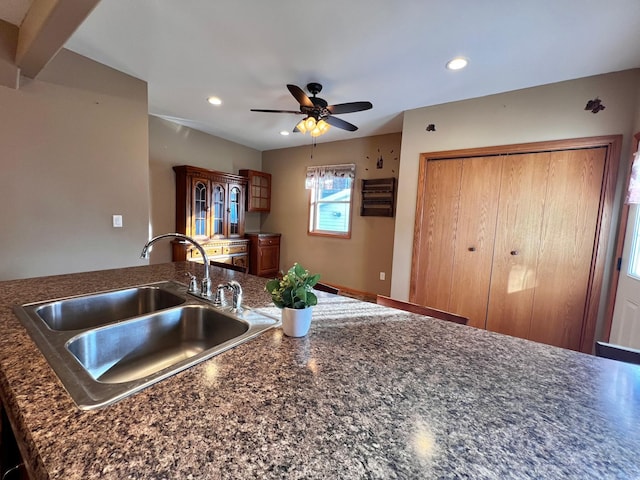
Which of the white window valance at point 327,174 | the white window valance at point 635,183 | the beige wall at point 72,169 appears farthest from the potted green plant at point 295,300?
the white window valance at point 327,174

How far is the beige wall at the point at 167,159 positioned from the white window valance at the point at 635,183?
4.87 m

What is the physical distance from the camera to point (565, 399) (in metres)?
0.67

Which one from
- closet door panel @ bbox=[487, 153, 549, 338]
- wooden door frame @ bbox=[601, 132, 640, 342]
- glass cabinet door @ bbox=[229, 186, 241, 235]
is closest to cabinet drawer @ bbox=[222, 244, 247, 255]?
glass cabinet door @ bbox=[229, 186, 241, 235]

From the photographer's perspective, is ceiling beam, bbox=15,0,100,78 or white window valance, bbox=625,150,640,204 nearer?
ceiling beam, bbox=15,0,100,78

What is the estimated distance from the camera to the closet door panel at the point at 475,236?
8.90 ft

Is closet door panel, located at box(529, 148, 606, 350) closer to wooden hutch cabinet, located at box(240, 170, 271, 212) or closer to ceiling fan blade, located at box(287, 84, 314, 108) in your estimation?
ceiling fan blade, located at box(287, 84, 314, 108)

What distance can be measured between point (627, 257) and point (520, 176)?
1.00m

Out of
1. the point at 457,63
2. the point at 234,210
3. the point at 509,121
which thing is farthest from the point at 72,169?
the point at 509,121

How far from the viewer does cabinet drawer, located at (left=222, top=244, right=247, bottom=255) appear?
4359 mm

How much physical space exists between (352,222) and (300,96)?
94.1 inches

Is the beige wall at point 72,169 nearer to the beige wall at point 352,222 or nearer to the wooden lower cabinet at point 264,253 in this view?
the wooden lower cabinet at point 264,253

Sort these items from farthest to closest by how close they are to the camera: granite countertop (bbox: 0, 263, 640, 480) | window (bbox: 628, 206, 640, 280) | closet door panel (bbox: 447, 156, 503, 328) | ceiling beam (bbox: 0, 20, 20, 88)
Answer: closet door panel (bbox: 447, 156, 503, 328) → window (bbox: 628, 206, 640, 280) → ceiling beam (bbox: 0, 20, 20, 88) → granite countertop (bbox: 0, 263, 640, 480)

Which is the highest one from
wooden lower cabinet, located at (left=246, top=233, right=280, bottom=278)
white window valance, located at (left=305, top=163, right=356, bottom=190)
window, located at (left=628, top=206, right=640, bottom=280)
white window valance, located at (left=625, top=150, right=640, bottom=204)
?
white window valance, located at (left=305, top=163, right=356, bottom=190)

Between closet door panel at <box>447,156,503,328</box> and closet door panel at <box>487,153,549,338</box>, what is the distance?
0.22 feet
